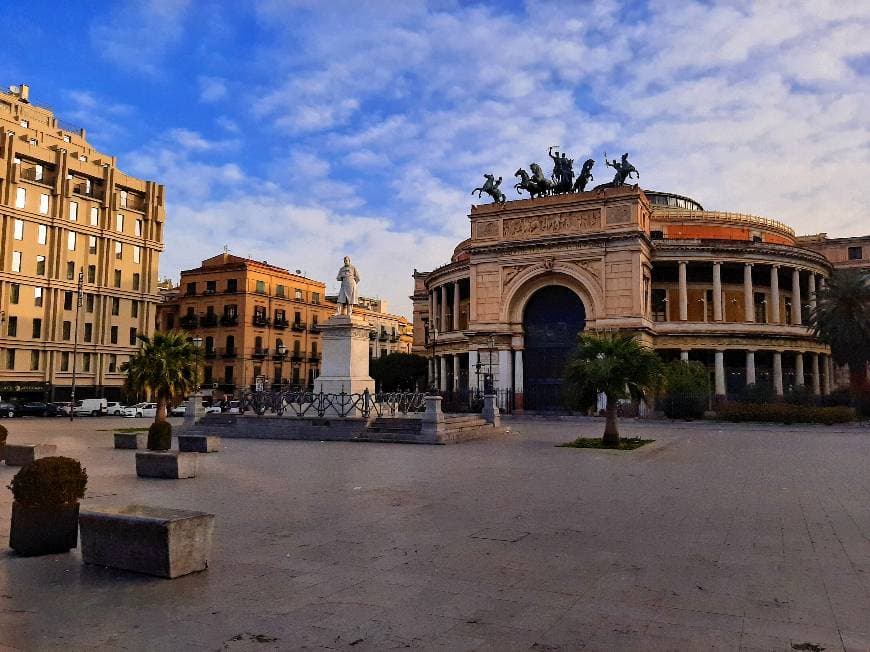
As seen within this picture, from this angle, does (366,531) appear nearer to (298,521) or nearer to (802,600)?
(298,521)

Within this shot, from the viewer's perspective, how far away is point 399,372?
6656 centimetres

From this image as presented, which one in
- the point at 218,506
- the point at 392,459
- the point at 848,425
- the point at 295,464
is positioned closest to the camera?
the point at 218,506

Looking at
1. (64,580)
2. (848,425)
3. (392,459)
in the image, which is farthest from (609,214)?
(64,580)

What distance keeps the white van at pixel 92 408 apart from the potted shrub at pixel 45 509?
48787 millimetres

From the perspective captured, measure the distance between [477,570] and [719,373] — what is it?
50.7 m

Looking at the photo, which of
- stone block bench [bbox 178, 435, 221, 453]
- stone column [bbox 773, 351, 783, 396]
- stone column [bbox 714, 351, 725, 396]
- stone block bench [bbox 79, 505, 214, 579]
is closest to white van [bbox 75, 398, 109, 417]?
stone block bench [bbox 178, 435, 221, 453]

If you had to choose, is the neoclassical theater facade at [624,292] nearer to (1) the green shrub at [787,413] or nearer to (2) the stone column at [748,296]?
(2) the stone column at [748,296]

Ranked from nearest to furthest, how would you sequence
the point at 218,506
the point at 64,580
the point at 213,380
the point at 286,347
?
the point at 64,580
the point at 218,506
the point at 213,380
the point at 286,347

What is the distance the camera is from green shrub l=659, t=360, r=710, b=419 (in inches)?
1674

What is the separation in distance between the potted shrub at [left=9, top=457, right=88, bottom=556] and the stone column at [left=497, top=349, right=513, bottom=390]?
45.1 metres

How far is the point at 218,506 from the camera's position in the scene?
1088 centimetres

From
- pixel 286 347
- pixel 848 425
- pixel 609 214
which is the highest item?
pixel 609 214

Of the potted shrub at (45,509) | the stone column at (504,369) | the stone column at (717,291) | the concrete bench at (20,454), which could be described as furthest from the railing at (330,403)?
the stone column at (717,291)

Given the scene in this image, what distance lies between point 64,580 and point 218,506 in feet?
13.9
